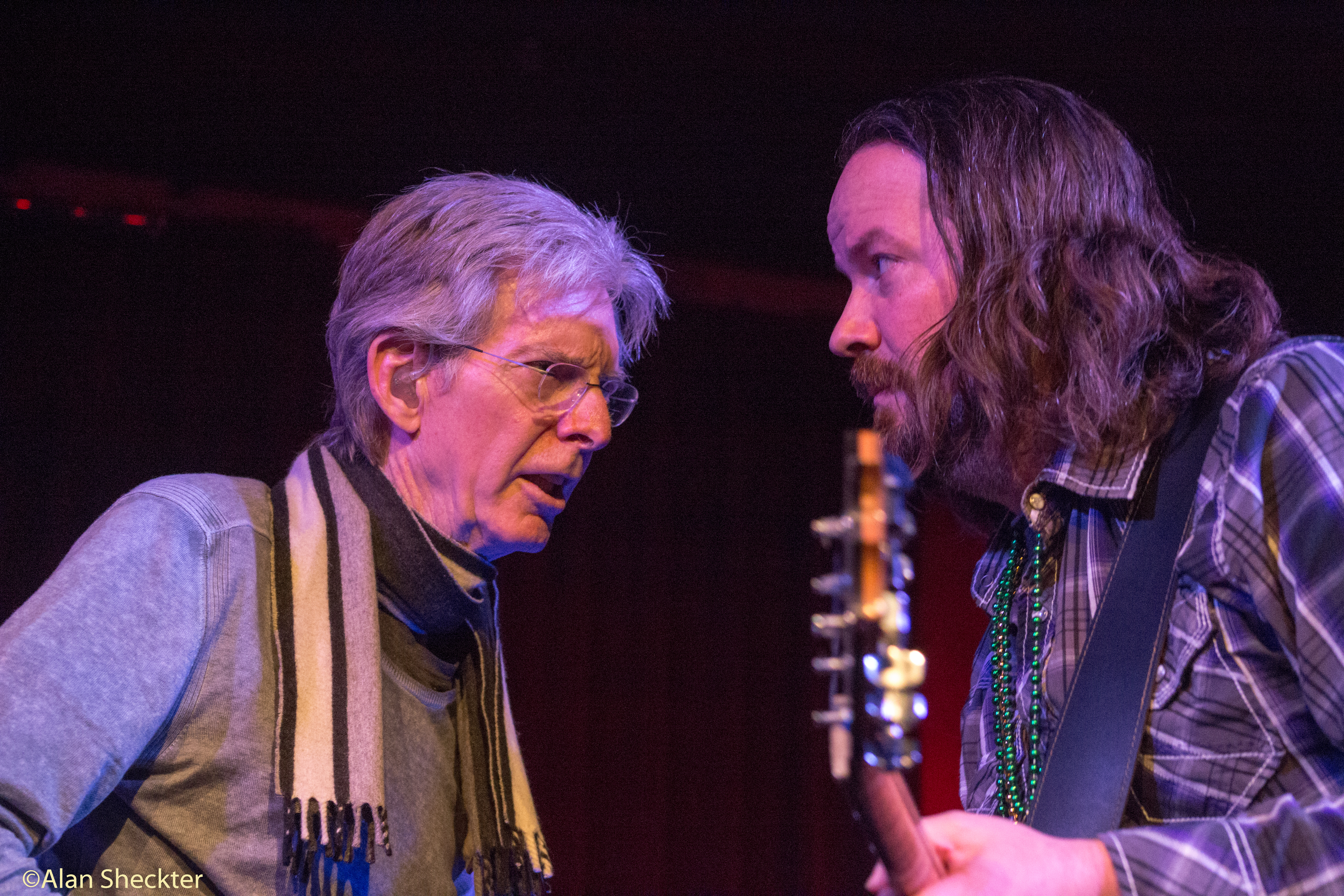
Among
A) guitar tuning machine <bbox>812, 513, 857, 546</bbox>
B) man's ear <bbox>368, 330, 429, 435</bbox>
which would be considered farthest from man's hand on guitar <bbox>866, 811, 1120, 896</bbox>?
man's ear <bbox>368, 330, 429, 435</bbox>

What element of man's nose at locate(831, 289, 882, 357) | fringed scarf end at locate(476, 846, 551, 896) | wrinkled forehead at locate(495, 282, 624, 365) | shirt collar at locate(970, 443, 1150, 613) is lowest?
fringed scarf end at locate(476, 846, 551, 896)

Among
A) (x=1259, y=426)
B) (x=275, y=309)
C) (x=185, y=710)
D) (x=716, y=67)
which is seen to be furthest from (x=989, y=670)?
(x=275, y=309)

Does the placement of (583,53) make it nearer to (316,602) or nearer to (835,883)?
(316,602)

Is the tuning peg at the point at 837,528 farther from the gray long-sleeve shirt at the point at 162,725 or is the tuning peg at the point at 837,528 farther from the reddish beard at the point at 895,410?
the gray long-sleeve shirt at the point at 162,725

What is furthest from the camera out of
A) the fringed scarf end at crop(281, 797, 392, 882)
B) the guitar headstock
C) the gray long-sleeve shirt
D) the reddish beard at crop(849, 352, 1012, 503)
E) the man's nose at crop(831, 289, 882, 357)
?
the man's nose at crop(831, 289, 882, 357)

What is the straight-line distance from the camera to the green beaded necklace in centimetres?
161

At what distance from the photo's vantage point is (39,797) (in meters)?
1.34

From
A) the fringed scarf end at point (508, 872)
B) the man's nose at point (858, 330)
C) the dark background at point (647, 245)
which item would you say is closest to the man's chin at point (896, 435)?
the man's nose at point (858, 330)

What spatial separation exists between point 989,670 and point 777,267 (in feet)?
11.0

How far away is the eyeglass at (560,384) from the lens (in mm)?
2035

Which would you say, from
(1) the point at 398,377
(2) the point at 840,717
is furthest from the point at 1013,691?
(1) the point at 398,377

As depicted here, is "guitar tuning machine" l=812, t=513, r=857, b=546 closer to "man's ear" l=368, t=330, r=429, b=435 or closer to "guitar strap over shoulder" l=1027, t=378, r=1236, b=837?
"guitar strap over shoulder" l=1027, t=378, r=1236, b=837

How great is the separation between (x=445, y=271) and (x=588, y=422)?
404 millimetres

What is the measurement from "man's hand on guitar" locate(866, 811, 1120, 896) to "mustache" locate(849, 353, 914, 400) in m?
0.81
